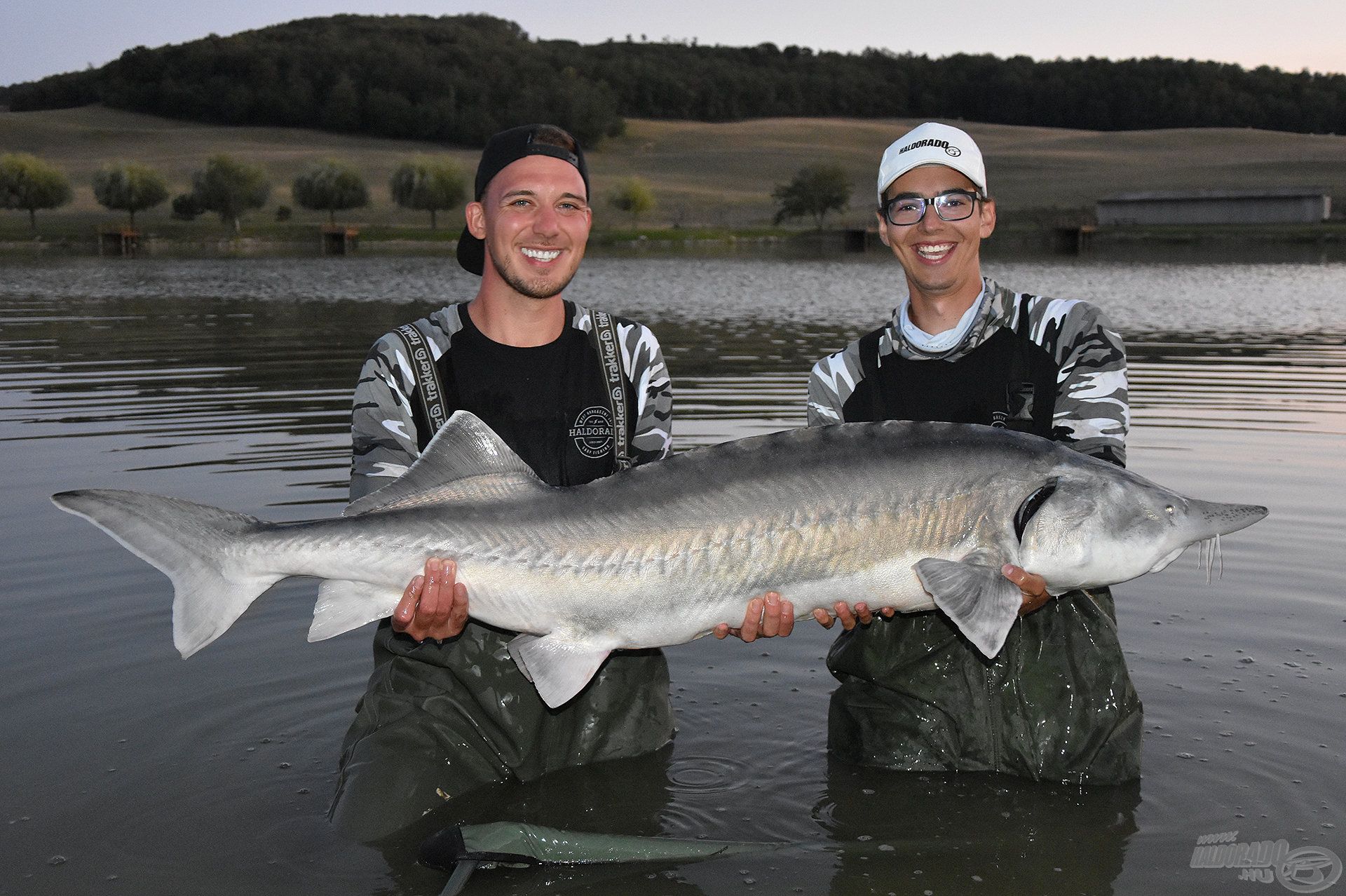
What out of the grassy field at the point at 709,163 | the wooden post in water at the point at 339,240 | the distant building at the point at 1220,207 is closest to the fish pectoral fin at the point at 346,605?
the wooden post in water at the point at 339,240

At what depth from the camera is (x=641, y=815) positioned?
5535mm

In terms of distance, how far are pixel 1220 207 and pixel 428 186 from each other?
74299mm

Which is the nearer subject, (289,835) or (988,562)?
(988,562)

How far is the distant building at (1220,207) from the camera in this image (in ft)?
358

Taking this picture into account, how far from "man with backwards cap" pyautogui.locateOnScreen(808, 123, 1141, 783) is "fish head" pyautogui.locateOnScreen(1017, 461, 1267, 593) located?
28cm

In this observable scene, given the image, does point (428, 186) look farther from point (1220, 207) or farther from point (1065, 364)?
point (1065, 364)

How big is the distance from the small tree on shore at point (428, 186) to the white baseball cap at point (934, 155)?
126 metres

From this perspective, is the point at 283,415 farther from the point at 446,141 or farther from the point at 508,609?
the point at 446,141

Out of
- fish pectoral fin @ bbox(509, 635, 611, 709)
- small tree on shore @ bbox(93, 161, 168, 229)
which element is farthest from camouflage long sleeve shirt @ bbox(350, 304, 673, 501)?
small tree on shore @ bbox(93, 161, 168, 229)

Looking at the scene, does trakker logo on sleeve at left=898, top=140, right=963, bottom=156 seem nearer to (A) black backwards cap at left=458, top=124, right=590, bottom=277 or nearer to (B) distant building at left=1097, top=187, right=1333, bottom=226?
(A) black backwards cap at left=458, top=124, right=590, bottom=277

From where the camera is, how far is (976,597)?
4781 millimetres

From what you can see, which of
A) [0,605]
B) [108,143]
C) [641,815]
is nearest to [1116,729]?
[641,815]

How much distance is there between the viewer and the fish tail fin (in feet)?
15.0

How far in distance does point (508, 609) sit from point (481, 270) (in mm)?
2018
